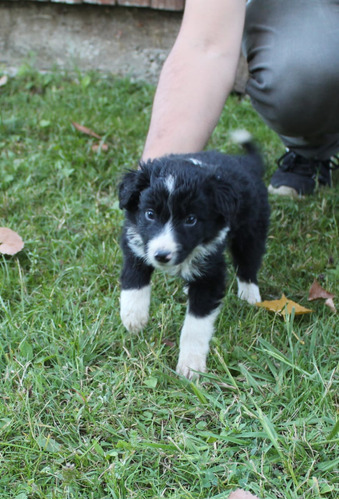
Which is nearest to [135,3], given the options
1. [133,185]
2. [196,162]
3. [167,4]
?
[167,4]

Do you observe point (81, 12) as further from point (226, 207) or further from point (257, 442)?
point (257, 442)

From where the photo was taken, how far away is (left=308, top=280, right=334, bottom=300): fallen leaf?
299cm

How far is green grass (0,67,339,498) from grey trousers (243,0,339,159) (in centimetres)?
63

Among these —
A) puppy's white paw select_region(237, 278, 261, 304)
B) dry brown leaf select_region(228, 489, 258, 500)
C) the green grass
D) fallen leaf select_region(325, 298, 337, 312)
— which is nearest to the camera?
dry brown leaf select_region(228, 489, 258, 500)

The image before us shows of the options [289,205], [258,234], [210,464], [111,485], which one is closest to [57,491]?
[111,485]

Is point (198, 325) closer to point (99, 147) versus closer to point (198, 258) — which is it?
point (198, 258)

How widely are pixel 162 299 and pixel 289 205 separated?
1.37 m

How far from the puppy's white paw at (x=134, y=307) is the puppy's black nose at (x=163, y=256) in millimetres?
379

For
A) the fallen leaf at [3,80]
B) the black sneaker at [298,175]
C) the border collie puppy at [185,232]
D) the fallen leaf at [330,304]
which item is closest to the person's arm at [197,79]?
the border collie puppy at [185,232]

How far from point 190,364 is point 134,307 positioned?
1.17ft

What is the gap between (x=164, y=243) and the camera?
7.54ft

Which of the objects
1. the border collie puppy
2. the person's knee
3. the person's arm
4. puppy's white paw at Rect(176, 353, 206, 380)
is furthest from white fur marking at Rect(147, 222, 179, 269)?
the person's knee

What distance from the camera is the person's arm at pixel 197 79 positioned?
294 centimetres

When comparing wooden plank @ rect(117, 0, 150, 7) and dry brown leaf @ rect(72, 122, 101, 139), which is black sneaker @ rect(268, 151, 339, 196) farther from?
wooden plank @ rect(117, 0, 150, 7)
